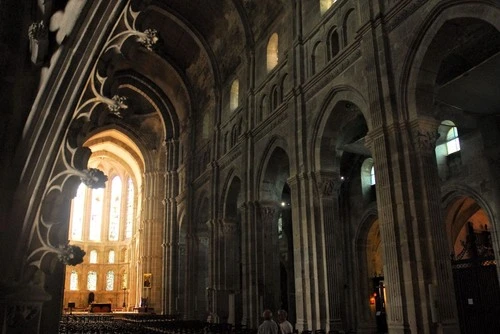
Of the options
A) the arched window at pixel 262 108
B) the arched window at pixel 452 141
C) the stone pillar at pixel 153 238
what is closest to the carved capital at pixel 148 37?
the arched window at pixel 452 141

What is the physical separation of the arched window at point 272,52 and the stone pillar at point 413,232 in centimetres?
1068

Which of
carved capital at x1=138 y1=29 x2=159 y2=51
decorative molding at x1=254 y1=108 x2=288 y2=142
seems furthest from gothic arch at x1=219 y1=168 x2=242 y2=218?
carved capital at x1=138 y1=29 x2=159 y2=51

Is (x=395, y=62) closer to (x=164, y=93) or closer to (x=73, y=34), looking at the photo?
(x=73, y=34)

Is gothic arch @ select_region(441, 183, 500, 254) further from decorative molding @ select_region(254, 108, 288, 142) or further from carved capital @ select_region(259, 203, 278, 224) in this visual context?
carved capital @ select_region(259, 203, 278, 224)

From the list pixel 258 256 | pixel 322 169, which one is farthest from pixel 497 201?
pixel 258 256

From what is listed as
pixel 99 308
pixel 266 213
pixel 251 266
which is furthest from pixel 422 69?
pixel 99 308

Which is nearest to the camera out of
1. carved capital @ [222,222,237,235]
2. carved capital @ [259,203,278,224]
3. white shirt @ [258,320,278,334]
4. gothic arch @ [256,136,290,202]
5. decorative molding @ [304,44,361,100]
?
white shirt @ [258,320,278,334]

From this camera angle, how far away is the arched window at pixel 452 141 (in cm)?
1948

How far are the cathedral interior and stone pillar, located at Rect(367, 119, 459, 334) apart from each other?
0.04 m

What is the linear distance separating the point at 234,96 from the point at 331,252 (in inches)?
532

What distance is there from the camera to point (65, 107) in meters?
3.56

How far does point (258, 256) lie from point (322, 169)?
634 centimetres

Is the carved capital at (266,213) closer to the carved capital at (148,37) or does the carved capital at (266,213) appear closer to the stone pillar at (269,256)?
the stone pillar at (269,256)

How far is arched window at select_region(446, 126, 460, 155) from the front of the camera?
1948 centimetres
